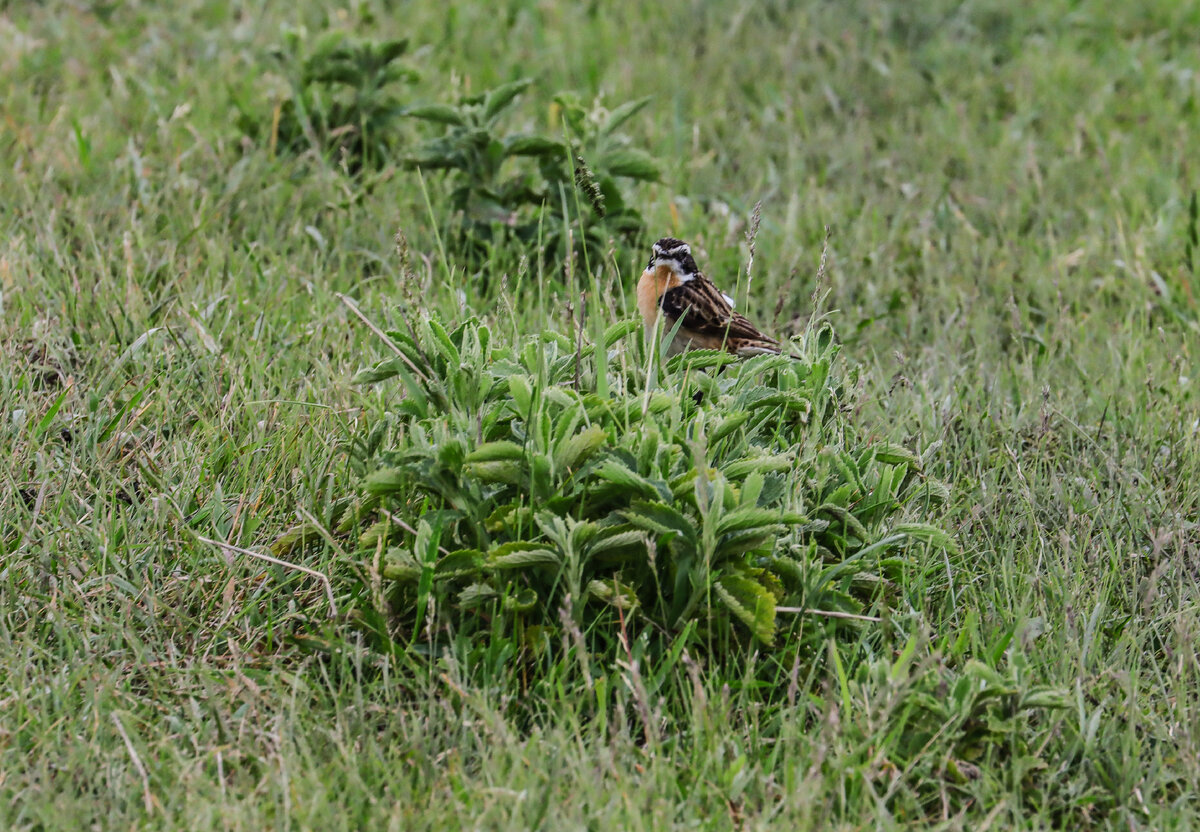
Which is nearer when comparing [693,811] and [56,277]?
[693,811]

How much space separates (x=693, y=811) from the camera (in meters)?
3.07

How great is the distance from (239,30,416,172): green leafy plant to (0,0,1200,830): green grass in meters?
0.22

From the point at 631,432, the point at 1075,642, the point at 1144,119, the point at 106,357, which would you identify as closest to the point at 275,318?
the point at 106,357

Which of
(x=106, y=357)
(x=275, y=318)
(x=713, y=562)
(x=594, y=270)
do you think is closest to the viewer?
(x=713, y=562)

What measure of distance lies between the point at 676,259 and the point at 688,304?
25cm

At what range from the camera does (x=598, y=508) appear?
351 cm

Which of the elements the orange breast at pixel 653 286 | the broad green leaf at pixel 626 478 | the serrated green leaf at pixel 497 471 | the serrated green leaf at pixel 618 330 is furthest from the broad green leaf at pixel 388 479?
the orange breast at pixel 653 286

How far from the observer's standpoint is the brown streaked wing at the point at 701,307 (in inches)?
196

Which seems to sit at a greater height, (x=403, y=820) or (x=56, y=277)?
(x=56, y=277)

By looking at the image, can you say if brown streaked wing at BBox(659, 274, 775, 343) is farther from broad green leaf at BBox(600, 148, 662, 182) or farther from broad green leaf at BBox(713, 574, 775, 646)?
broad green leaf at BBox(713, 574, 775, 646)

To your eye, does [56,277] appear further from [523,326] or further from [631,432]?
[631,432]

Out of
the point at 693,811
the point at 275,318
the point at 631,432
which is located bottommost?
the point at 693,811

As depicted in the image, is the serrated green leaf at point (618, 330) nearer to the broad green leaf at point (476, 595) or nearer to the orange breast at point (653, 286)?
the broad green leaf at point (476, 595)

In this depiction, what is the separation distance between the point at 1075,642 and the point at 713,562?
103 centimetres
